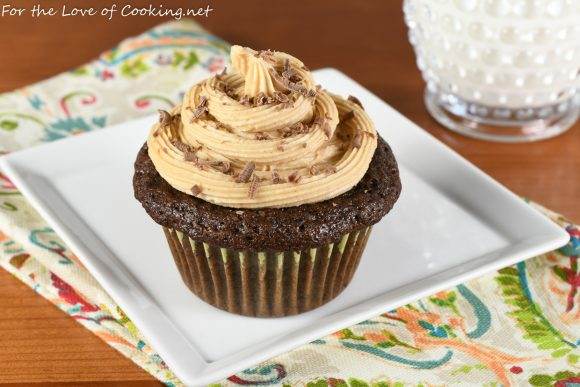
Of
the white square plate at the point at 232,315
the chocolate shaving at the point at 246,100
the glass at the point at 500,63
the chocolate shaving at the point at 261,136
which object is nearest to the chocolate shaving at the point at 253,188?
the chocolate shaving at the point at 261,136

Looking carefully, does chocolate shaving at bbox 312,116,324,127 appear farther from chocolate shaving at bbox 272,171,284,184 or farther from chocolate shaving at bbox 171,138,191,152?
chocolate shaving at bbox 171,138,191,152

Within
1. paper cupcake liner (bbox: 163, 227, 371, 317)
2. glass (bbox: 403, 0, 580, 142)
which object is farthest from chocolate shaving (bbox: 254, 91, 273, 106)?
glass (bbox: 403, 0, 580, 142)

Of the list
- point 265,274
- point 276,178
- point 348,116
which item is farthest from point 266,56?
point 265,274

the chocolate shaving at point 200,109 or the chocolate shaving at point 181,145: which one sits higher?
the chocolate shaving at point 200,109

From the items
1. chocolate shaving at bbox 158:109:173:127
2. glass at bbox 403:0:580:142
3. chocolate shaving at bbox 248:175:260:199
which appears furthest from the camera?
glass at bbox 403:0:580:142

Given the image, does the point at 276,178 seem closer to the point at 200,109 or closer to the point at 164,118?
the point at 200,109

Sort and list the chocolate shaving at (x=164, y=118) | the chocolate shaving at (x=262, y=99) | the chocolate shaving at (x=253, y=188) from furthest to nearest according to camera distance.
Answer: the chocolate shaving at (x=164, y=118)
the chocolate shaving at (x=262, y=99)
the chocolate shaving at (x=253, y=188)

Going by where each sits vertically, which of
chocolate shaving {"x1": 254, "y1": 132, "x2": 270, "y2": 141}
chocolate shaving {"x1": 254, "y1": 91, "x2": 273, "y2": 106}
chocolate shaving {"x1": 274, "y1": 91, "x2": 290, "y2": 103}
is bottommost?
chocolate shaving {"x1": 254, "y1": 132, "x2": 270, "y2": 141}

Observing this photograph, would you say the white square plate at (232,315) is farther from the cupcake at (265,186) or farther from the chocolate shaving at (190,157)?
the chocolate shaving at (190,157)

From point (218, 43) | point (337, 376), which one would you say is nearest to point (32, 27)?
point (218, 43)
